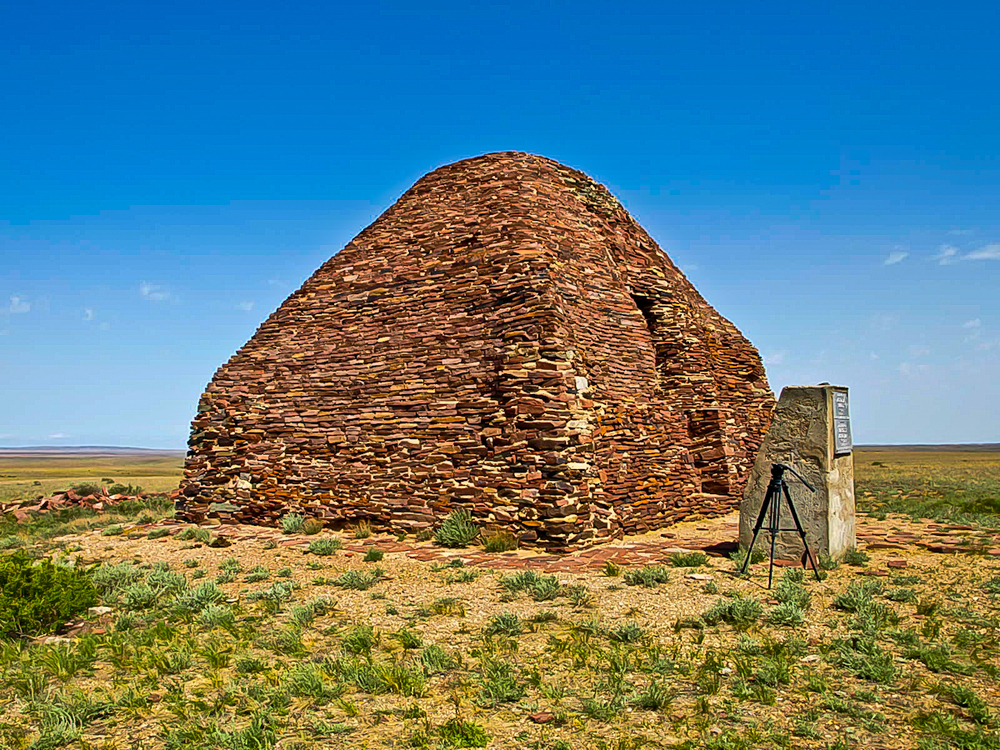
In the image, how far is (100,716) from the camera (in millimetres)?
5191

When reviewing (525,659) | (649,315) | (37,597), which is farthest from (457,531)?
(649,315)

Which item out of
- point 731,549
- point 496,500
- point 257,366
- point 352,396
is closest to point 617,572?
point 731,549

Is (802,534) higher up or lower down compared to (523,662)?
higher up

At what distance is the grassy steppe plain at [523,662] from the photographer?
15.3ft

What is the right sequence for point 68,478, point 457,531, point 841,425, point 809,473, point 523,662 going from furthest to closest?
1. point 68,478
2. point 457,531
3. point 841,425
4. point 809,473
5. point 523,662

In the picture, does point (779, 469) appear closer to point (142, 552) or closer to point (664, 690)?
point (664, 690)

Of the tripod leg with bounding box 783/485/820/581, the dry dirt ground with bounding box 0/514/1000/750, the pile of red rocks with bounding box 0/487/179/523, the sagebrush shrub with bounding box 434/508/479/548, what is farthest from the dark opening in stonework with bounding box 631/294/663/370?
the pile of red rocks with bounding box 0/487/179/523

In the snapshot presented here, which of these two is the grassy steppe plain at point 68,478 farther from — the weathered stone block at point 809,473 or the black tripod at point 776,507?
the black tripod at point 776,507

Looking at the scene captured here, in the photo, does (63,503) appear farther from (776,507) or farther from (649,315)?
(776,507)

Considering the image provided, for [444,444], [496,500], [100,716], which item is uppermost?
[444,444]

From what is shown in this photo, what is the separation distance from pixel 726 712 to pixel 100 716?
450 centimetres

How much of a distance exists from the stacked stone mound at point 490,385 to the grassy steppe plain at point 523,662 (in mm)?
3152

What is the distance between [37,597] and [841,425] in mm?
9711

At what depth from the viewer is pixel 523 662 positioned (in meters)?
5.84
